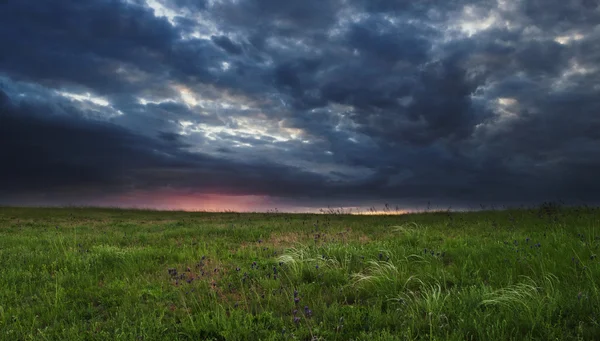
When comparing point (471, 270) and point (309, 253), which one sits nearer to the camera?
point (471, 270)

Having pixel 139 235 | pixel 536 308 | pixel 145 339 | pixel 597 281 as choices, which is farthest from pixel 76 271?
pixel 597 281

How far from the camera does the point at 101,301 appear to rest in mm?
7773

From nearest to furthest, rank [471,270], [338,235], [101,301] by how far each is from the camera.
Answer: [101,301] < [471,270] < [338,235]

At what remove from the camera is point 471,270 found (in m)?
8.45

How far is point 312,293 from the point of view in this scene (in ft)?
24.6

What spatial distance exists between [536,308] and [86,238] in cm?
1618

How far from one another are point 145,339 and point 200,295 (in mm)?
1905

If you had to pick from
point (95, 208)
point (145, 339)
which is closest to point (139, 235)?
point (145, 339)

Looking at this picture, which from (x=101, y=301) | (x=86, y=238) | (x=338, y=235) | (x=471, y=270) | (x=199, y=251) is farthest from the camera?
(x=86, y=238)

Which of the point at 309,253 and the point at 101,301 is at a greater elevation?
the point at 309,253

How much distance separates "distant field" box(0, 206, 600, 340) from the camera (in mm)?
5680

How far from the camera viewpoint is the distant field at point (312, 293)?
5.68 meters

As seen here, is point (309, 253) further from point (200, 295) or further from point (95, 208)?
point (95, 208)

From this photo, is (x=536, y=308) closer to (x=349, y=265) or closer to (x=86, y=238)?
(x=349, y=265)
